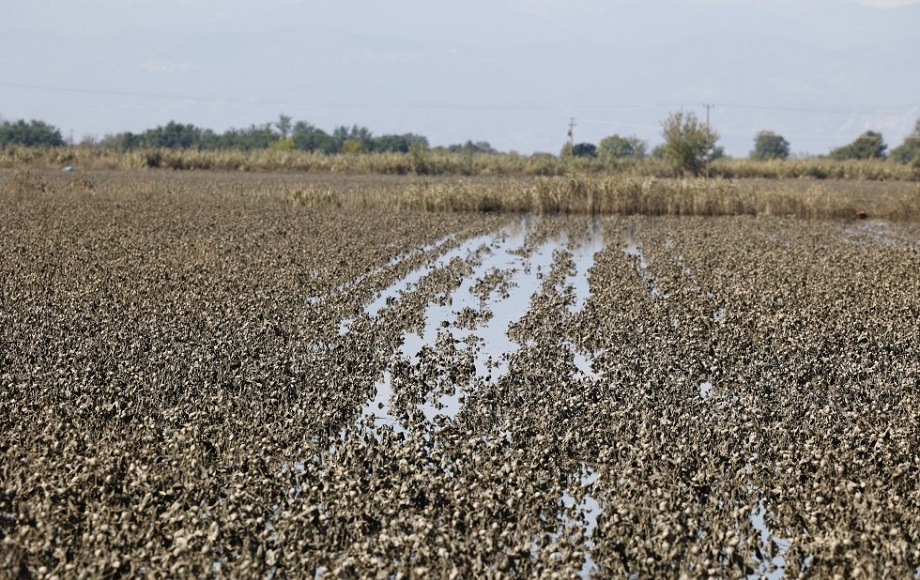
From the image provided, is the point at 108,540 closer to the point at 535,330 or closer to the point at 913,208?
the point at 535,330

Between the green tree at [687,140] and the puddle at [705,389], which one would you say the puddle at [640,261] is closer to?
the puddle at [705,389]

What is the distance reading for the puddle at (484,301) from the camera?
12.1 meters

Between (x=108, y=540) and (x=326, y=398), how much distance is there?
4.08 m

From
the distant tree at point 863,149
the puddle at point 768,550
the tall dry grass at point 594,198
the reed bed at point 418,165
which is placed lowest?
the puddle at point 768,550

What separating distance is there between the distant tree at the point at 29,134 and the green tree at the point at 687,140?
67058 mm

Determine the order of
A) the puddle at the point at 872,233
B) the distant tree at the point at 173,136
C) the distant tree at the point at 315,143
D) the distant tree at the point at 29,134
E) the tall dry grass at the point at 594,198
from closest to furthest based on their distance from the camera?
the puddle at the point at 872,233 → the tall dry grass at the point at 594,198 → the distant tree at the point at 29,134 → the distant tree at the point at 173,136 → the distant tree at the point at 315,143

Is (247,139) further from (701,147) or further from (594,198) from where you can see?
(594,198)

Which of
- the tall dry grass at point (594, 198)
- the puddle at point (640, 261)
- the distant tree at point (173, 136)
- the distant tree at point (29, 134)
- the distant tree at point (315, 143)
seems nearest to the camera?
the puddle at point (640, 261)

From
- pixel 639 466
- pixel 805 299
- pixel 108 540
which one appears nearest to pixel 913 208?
pixel 805 299

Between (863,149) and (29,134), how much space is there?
82.8 m

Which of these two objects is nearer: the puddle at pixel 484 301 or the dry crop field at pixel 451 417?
the dry crop field at pixel 451 417

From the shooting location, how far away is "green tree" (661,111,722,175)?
64.4 m

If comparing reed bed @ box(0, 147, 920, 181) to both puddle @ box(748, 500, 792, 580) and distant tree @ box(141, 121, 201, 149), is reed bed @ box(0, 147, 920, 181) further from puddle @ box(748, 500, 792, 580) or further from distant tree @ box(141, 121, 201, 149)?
puddle @ box(748, 500, 792, 580)

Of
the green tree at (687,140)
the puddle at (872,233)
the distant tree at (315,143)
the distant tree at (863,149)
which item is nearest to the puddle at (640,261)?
the puddle at (872,233)
